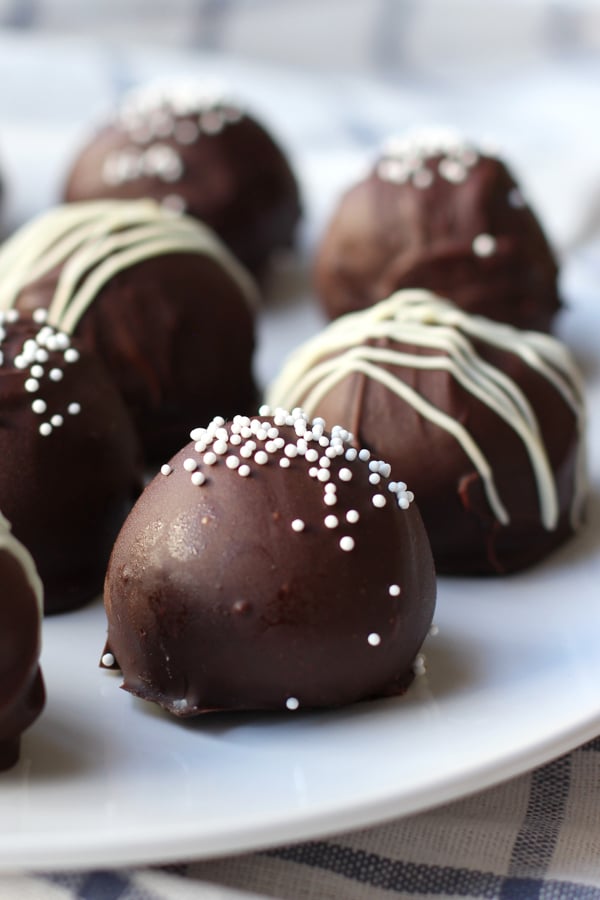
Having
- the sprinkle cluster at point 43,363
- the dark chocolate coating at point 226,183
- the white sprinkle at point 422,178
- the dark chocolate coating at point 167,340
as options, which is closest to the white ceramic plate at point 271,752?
the sprinkle cluster at point 43,363

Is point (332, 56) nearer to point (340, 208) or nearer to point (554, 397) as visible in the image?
point (340, 208)

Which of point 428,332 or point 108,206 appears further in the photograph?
point 108,206

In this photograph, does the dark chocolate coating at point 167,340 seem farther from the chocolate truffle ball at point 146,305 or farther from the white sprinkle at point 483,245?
the white sprinkle at point 483,245

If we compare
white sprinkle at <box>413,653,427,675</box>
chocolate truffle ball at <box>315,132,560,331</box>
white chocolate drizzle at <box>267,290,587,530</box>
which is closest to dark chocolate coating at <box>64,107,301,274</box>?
chocolate truffle ball at <box>315,132,560,331</box>

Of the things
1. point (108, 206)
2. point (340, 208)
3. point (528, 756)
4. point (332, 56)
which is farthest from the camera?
point (332, 56)

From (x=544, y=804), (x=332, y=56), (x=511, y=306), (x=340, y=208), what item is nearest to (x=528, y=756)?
(x=544, y=804)

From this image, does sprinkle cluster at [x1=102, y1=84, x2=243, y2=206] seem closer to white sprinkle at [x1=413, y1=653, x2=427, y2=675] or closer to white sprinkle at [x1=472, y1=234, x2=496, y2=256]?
white sprinkle at [x1=472, y1=234, x2=496, y2=256]
